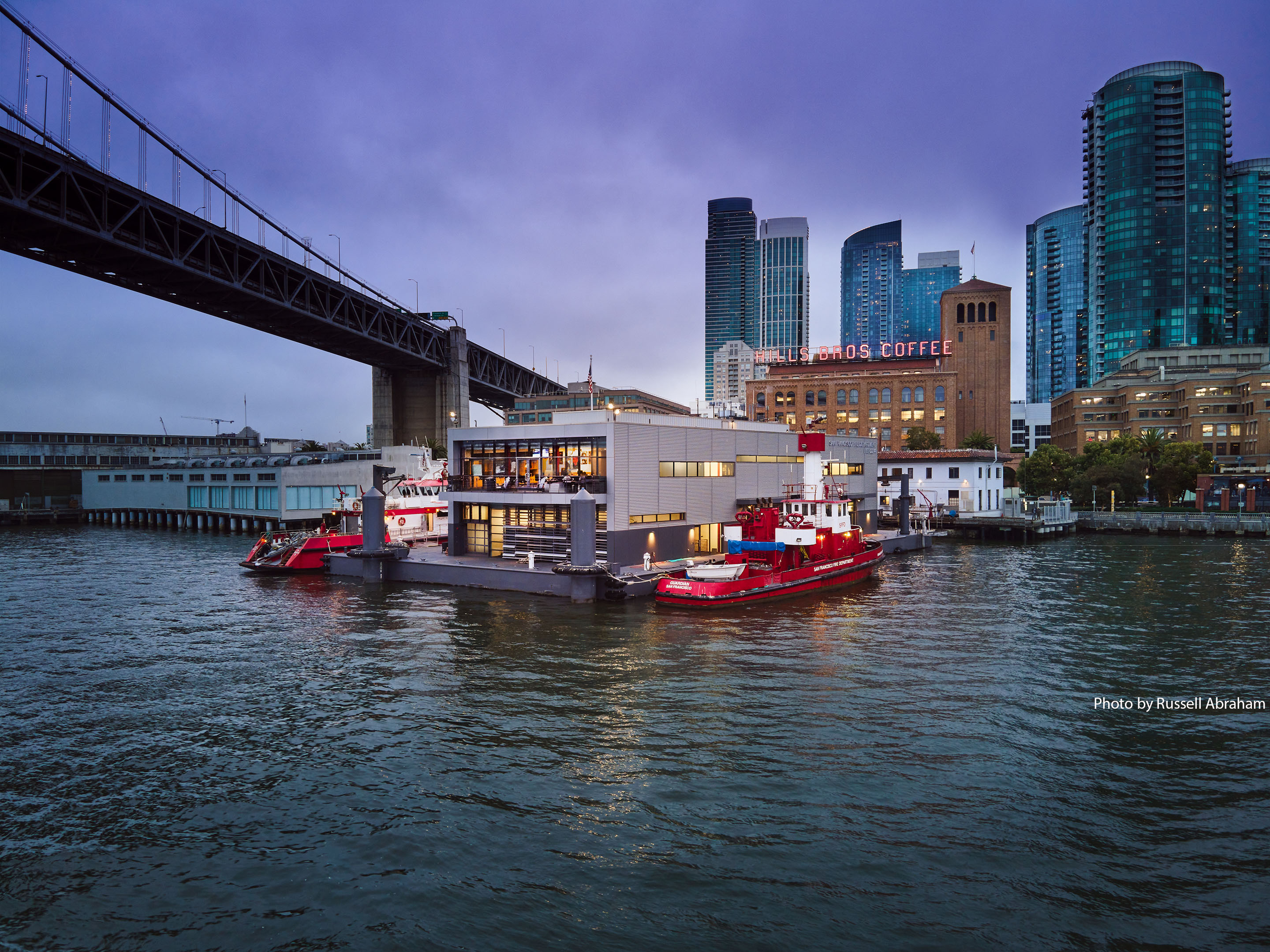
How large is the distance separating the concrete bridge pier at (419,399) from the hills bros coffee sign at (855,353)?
57.2 metres

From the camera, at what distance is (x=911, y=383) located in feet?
461

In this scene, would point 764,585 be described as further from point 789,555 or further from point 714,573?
point 789,555

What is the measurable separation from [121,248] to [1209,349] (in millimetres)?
195084

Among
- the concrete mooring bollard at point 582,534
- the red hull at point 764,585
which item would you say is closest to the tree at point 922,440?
the red hull at point 764,585

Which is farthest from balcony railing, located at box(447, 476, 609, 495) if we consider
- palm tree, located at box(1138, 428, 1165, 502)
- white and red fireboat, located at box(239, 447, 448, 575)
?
palm tree, located at box(1138, 428, 1165, 502)

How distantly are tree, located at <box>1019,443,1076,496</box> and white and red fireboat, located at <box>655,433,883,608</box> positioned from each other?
74764 mm

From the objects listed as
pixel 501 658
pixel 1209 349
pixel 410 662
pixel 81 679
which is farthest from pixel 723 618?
pixel 1209 349

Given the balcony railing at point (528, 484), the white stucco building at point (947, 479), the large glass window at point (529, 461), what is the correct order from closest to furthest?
the balcony railing at point (528, 484)
the large glass window at point (529, 461)
the white stucco building at point (947, 479)

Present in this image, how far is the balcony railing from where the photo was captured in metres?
47.3

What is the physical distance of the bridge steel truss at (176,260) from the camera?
67812 mm

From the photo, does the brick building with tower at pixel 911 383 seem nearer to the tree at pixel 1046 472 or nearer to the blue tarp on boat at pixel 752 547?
the tree at pixel 1046 472

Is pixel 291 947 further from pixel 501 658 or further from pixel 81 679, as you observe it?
pixel 81 679

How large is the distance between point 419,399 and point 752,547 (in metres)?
112

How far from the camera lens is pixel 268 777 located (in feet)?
61.4
